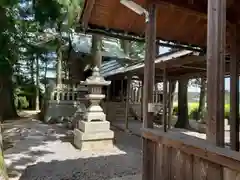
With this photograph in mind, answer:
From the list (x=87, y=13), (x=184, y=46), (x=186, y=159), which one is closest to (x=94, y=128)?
(x=184, y=46)

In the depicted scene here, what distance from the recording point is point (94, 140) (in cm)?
679

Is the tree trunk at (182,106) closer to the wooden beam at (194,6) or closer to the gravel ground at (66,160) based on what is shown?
the gravel ground at (66,160)

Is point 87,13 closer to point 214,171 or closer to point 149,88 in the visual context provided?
point 149,88

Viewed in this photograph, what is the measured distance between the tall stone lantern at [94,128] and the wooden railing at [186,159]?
13.0 feet

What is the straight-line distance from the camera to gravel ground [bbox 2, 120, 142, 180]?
4579 mm

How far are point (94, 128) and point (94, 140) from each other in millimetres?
334

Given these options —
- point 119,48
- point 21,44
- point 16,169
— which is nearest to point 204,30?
point 16,169

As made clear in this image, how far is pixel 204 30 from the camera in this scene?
456 centimetres

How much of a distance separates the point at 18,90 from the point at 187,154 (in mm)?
20193

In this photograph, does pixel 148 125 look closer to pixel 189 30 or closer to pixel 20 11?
pixel 189 30

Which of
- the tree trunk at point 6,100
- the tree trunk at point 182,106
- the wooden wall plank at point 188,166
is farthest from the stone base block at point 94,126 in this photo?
the tree trunk at point 6,100

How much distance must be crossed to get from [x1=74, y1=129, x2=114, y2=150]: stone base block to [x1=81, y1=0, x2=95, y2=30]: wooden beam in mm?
3606

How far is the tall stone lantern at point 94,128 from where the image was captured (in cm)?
673

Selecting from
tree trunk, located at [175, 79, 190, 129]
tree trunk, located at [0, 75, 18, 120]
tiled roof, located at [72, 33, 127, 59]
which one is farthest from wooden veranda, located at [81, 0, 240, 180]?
tree trunk, located at [0, 75, 18, 120]
